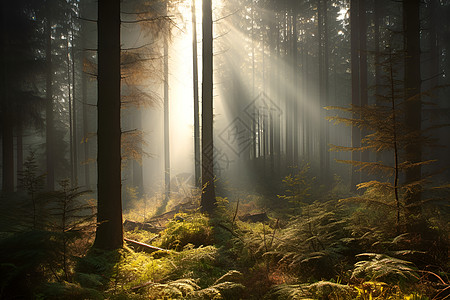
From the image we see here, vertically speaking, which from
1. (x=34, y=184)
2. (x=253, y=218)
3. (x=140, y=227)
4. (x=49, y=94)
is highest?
(x=49, y=94)

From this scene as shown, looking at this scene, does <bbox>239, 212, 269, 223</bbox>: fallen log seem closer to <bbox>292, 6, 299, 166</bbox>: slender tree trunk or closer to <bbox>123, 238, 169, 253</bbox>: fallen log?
<bbox>123, 238, 169, 253</bbox>: fallen log

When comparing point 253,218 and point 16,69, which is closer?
point 253,218

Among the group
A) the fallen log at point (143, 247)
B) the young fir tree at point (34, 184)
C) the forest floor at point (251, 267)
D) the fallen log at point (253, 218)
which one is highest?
the young fir tree at point (34, 184)

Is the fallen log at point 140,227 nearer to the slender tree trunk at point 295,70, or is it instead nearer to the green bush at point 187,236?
the green bush at point 187,236

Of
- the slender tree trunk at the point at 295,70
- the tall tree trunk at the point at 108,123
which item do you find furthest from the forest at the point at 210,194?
the slender tree trunk at the point at 295,70

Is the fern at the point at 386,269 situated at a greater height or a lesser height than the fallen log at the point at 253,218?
greater

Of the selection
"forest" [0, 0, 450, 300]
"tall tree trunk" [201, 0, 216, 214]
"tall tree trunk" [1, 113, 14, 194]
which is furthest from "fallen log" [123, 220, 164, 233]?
"tall tree trunk" [1, 113, 14, 194]

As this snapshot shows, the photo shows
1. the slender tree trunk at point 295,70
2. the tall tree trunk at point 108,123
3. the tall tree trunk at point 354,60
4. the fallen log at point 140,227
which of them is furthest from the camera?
the slender tree trunk at point 295,70

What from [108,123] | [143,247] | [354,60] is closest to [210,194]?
[143,247]

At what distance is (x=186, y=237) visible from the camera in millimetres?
6836

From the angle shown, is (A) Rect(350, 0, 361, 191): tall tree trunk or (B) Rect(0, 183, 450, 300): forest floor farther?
(A) Rect(350, 0, 361, 191): tall tree trunk

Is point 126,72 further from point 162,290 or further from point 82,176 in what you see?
point 82,176

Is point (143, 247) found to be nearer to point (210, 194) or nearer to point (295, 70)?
point (210, 194)

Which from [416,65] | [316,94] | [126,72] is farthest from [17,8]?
[316,94]
